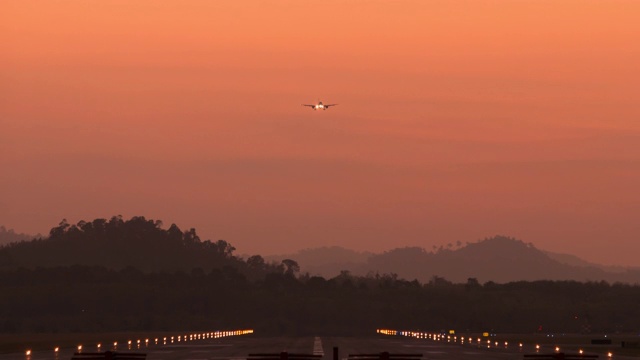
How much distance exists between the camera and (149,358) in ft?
293

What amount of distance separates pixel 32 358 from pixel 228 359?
13.9m

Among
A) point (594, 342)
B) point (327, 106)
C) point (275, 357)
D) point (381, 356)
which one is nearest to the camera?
point (381, 356)

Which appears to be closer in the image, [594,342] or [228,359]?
[228,359]

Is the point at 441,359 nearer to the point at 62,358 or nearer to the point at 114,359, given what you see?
the point at 62,358

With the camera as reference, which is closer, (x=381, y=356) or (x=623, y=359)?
(x=381, y=356)

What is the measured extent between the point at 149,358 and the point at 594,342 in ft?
299

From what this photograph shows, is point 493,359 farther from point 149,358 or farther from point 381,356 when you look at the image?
point 381,356

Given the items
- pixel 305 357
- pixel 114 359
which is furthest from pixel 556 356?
pixel 114 359

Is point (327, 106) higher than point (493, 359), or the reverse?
point (327, 106)

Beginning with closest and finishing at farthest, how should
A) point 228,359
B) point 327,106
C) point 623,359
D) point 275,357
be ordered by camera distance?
point 275,357
point 228,359
point 623,359
point 327,106

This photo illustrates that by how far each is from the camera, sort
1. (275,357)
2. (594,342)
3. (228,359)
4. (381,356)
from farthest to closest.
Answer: (594,342), (228,359), (275,357), (381,356)

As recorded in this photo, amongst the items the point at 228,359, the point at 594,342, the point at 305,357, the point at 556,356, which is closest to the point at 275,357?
the point at 305,357

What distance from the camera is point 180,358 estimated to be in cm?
8944

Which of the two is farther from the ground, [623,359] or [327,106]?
[327,106]
